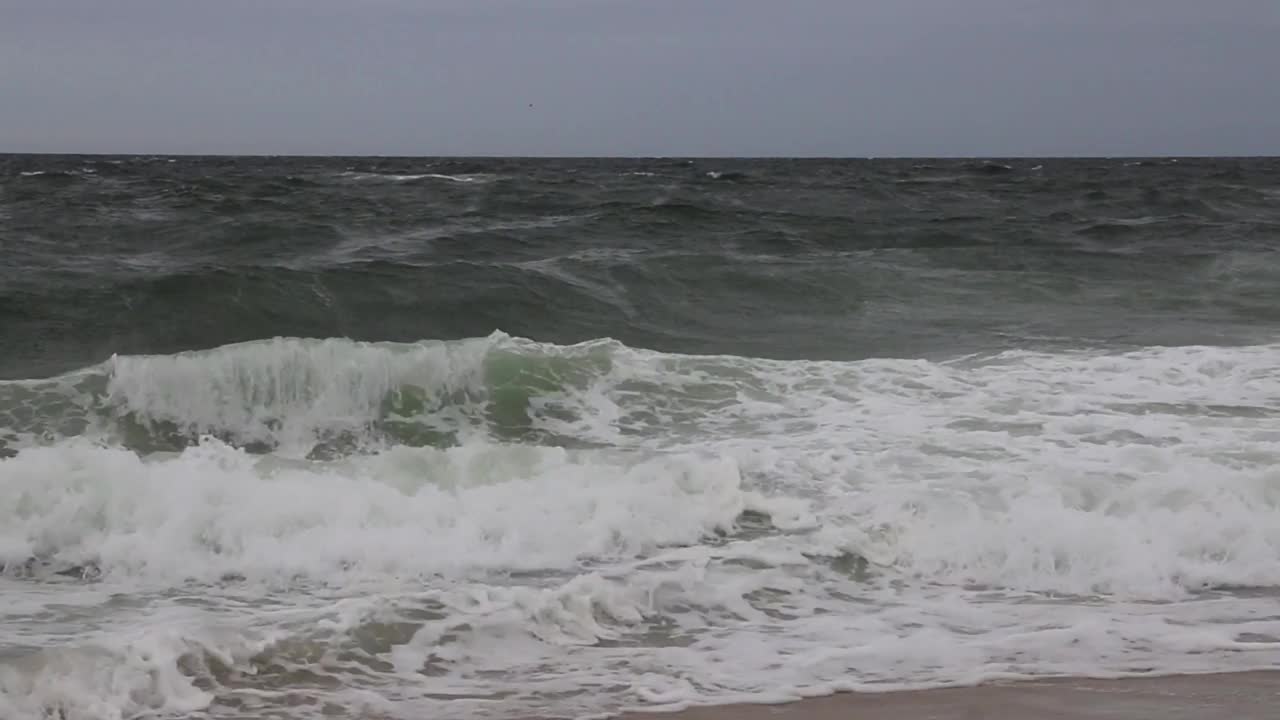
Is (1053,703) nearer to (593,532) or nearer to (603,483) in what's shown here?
(593,532)

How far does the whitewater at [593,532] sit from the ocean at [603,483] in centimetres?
2

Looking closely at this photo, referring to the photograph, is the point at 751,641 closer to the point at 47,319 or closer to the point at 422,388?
the point at 422,388

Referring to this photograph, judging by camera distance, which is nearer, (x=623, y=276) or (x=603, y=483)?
(x=603, y=483)

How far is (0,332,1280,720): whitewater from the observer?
14.3 ft

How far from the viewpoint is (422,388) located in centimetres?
858

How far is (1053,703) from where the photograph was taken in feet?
13.4

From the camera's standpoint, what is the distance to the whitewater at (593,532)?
14.3 feet

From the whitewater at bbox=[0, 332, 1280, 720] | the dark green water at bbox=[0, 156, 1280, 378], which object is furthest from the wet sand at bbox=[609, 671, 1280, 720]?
the dark green water at bbox=[0, 156, 1280, 378]

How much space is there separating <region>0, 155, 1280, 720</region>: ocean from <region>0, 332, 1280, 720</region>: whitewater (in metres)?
0.02

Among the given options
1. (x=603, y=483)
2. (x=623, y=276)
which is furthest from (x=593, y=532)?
(x=623, y=276)

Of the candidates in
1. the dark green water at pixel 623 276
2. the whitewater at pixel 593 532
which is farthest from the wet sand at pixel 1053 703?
the dark green water at pixel 623 276

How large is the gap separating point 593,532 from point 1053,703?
2.47 m

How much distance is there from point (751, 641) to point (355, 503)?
239 centimetres

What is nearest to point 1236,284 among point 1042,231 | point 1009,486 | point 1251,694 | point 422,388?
point 1042,231
